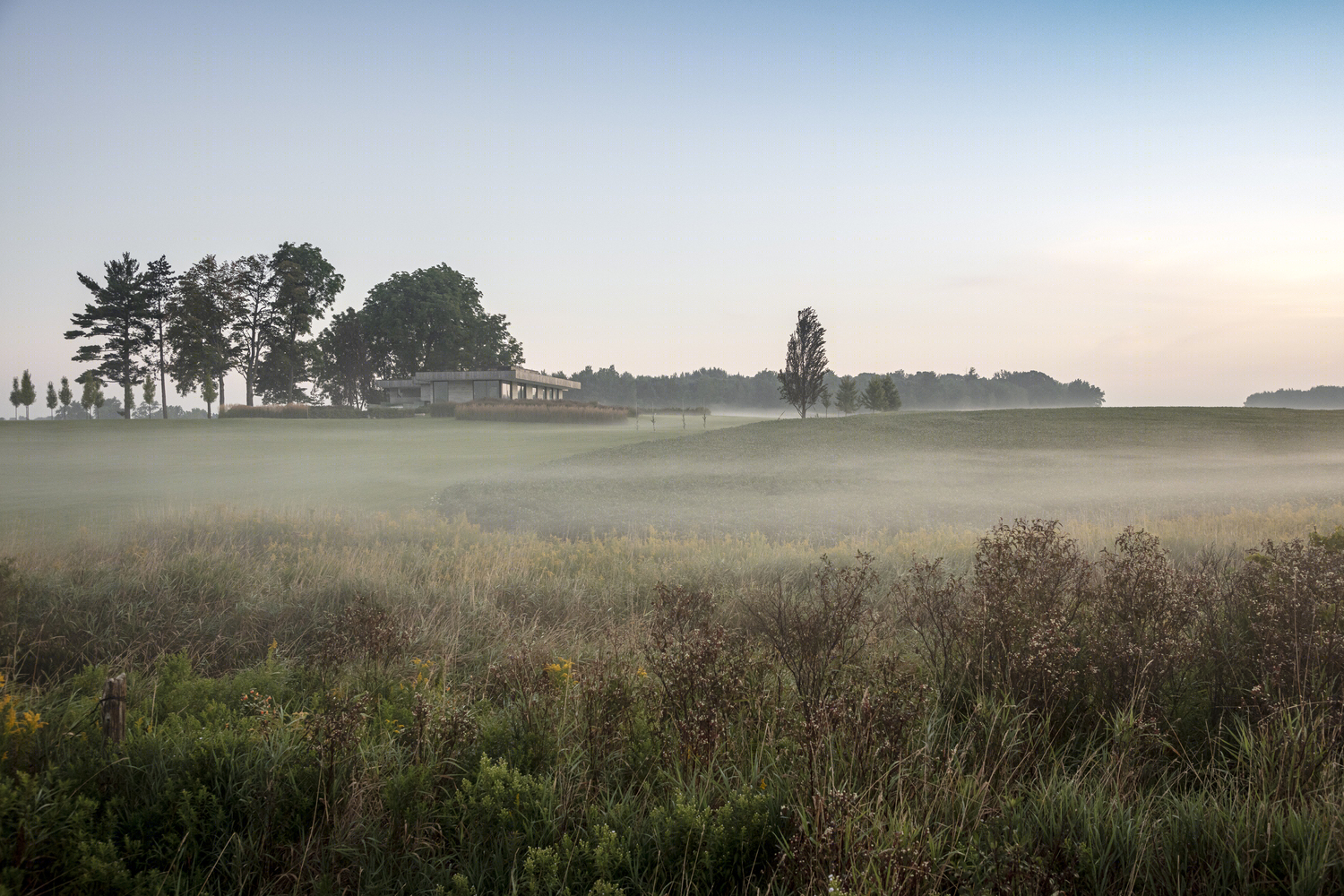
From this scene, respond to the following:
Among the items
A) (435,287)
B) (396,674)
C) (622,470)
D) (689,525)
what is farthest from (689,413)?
(396,674)

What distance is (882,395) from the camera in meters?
62.7

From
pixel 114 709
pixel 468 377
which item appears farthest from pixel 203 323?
pixel 114 709

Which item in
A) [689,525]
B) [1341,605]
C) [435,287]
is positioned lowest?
[689,525]

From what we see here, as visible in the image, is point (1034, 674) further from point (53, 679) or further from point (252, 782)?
point (53, 679)

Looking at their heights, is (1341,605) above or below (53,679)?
above

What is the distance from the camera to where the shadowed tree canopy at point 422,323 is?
64250 millimetres

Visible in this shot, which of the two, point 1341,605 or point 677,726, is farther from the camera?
point 1341,605

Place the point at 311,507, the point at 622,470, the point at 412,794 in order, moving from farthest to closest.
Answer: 1. the point at 622,470
2. the point at 311,507
3. the point at 412,794

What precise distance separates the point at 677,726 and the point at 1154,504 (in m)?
12.9

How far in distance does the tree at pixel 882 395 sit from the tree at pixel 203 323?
4944 cm

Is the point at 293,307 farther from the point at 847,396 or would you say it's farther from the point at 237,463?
the point at 847,396

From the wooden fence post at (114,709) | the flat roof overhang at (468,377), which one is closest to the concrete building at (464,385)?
the flat roof overhang at (468,377)

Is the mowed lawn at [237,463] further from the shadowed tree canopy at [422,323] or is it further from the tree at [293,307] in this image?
the shadowed tree canopy at [422,323]

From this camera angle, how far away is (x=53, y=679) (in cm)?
534
